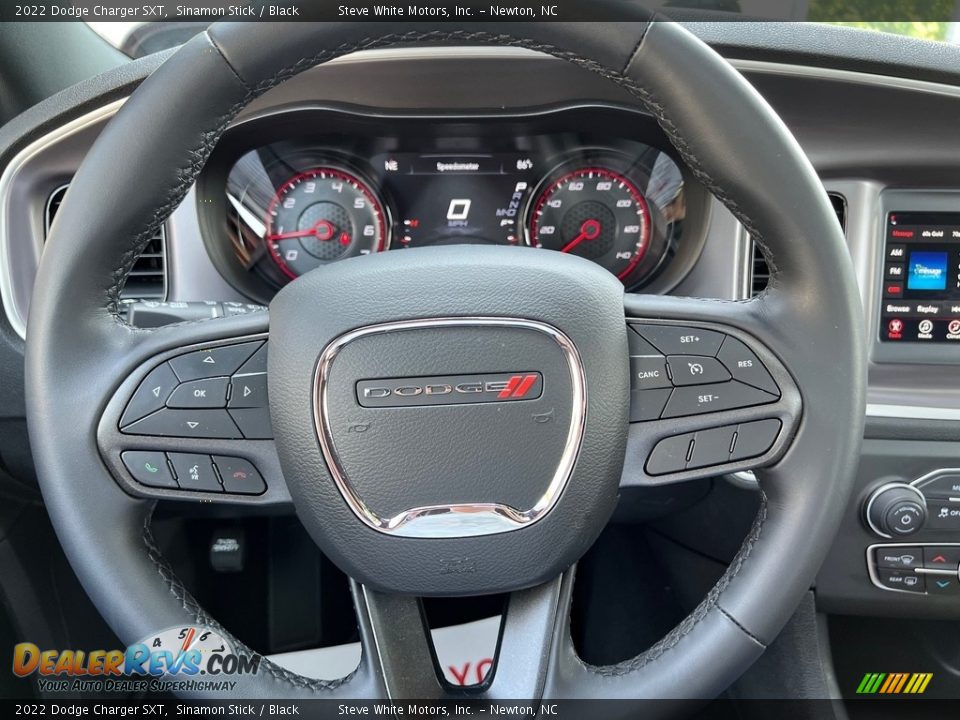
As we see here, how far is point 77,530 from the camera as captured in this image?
0.85m

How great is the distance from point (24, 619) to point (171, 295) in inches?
23.4

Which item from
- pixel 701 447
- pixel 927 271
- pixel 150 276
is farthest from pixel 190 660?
pixel 927 271

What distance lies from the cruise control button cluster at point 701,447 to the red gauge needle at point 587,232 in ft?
1.93

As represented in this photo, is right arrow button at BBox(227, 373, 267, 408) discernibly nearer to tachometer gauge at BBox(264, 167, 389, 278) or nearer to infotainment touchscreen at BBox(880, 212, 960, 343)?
tachometer gauge at BBox(264, 167, 389, 278)

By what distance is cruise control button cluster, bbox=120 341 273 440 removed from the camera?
874 millimetres

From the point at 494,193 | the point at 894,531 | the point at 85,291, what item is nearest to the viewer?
the point at 85,291

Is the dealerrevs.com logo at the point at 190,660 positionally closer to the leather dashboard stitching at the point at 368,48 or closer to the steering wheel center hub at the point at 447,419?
the leather dashboard stitching at the point at 368,48

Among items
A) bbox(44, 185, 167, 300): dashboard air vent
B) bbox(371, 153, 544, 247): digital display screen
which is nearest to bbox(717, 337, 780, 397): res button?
bbox(371, 153, 544, 247): digital display screen

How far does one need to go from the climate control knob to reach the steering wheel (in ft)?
1.52

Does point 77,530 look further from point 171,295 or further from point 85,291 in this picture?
point 171,295

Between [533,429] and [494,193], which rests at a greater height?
[494,193]

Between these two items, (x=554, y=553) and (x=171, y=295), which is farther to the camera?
(x=171, y=295)

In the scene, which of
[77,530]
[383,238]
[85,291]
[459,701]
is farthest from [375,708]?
[383,238]

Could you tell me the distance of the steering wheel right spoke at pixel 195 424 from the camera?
0.87 m
